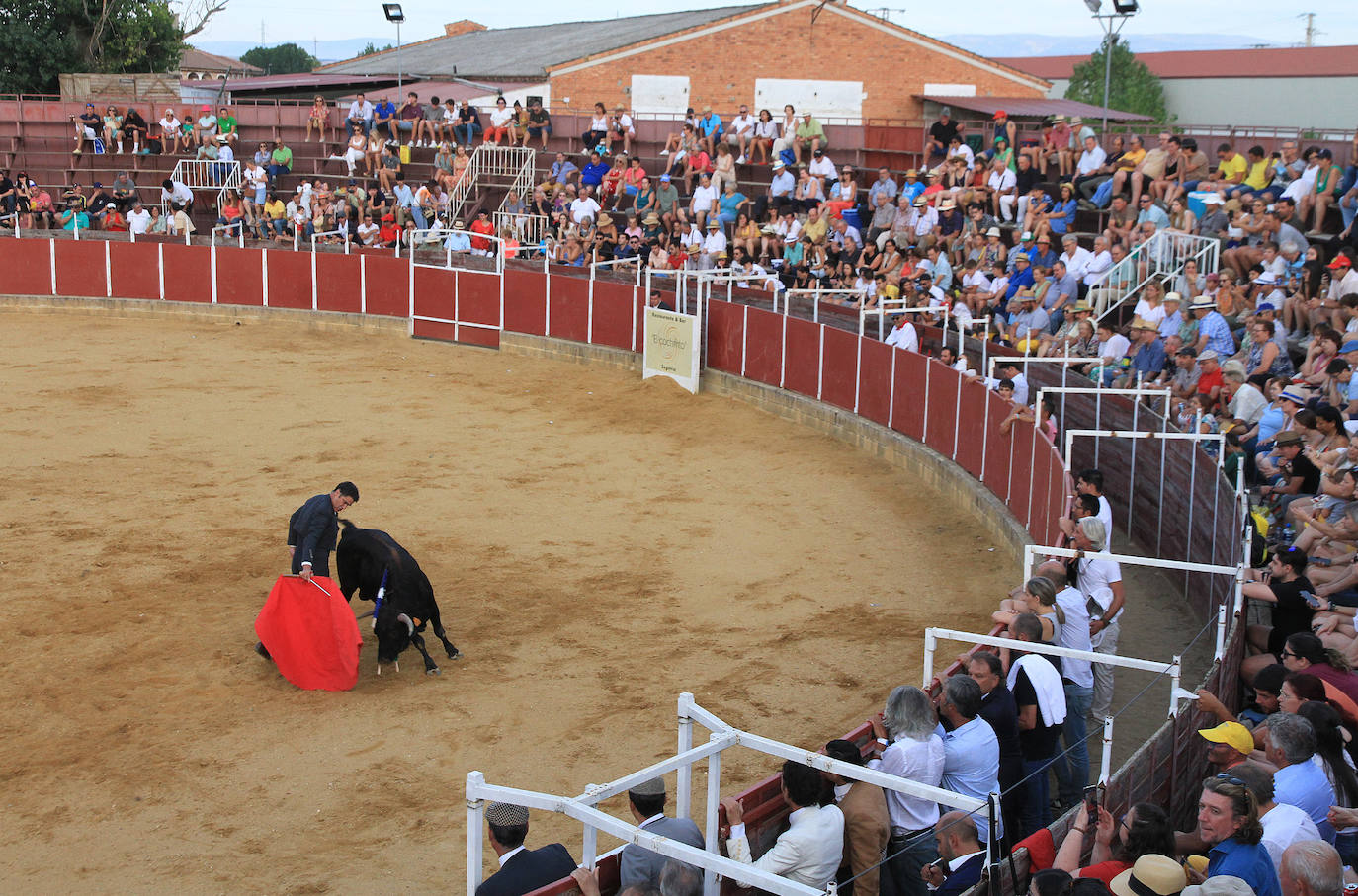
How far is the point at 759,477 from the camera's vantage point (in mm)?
15695

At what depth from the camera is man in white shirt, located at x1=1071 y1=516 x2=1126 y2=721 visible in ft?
26.7

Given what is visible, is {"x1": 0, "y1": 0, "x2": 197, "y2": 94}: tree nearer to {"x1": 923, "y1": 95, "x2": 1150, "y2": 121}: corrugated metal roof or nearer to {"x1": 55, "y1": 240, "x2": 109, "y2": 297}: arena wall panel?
{"x1": 55, "y1": 240, "x2": 109, "y2": 297}: arena wall panel

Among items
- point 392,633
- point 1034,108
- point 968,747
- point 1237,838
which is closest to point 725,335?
point 392,633

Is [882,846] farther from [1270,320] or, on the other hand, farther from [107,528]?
[107,528]

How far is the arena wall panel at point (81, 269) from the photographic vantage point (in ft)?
86.9

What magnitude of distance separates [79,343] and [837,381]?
1307 centimetres

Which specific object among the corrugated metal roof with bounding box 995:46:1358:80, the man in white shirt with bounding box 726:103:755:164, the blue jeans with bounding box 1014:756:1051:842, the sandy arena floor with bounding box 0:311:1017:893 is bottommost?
Answer: the sandy arena floor with bounding box 0:311:1017:893

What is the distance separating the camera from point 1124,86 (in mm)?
55844

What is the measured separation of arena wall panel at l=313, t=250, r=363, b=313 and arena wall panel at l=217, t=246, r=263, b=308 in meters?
1.31

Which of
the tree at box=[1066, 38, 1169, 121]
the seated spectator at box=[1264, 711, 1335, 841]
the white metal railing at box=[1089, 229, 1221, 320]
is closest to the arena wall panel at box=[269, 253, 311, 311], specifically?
the white metal railing at box=[1089, 229, 1221, 320]

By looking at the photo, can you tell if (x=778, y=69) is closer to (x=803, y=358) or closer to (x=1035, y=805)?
(x=803, y=358)

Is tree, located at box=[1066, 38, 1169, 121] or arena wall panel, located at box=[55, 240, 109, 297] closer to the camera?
arena wall panel, located at box=[55, 240, 109, 297]

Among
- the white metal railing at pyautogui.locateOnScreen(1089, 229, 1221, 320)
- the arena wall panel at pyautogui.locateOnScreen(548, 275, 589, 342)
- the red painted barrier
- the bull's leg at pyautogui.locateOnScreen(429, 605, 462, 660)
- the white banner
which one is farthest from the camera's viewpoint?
the red painted barrier

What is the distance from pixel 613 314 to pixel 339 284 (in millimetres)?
6265
